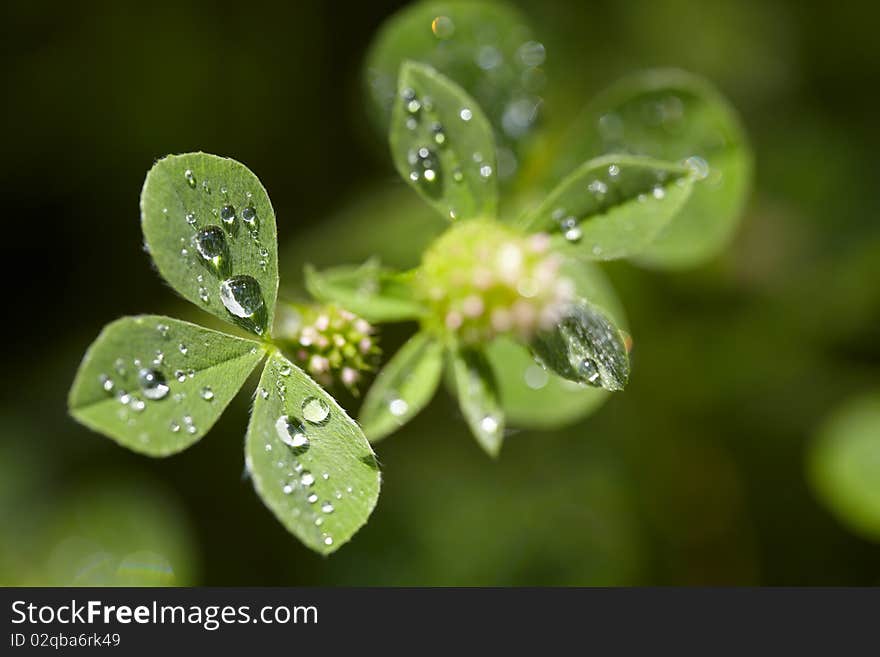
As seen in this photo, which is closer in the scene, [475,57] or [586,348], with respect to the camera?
[586,348]

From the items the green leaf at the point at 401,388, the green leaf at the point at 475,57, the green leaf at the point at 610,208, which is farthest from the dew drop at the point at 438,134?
the green leaf at the point at 475,57

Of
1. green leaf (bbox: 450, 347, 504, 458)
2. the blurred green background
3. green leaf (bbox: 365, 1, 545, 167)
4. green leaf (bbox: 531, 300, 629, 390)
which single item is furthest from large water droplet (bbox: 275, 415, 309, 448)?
the blurred green background

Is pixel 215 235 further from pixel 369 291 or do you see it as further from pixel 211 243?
pixel 369 291

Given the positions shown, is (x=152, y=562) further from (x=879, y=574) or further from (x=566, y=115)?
(x=879, y=574)

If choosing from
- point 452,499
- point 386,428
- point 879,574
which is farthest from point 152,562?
point 879,574

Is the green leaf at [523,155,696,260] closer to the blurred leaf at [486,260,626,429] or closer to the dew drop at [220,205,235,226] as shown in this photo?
the blurred leaf at [486,260,626,429]

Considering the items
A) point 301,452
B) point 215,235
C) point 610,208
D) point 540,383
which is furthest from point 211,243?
point 540,383

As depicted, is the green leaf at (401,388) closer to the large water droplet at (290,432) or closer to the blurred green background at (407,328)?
the large water droplet at (290,432)
